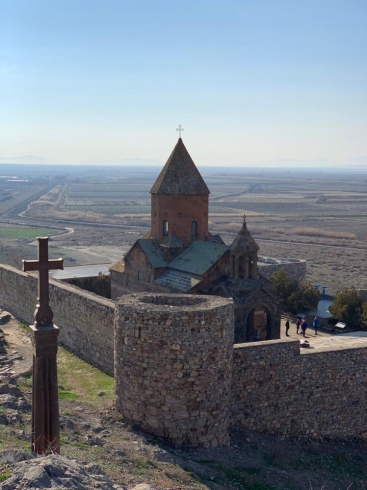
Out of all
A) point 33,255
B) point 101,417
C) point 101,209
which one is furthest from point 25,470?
point 101,209

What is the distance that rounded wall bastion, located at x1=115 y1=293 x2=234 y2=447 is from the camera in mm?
9656

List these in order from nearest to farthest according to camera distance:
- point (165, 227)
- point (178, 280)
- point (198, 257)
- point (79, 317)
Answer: point (79, 317), point (178, 280), point (198, 257), point (165, 227)

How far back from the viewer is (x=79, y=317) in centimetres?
1490

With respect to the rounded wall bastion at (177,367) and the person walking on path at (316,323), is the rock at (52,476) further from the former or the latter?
the person walking on path at (316,323)

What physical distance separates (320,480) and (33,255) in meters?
36.1

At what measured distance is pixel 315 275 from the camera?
38719 millimetres

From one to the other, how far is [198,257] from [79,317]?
612 cm

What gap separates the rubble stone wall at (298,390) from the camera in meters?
11.1

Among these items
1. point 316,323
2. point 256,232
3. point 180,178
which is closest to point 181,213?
point 180,178

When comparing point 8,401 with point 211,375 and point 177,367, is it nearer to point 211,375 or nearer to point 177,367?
point 177,367

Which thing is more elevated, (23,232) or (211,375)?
(211,375)

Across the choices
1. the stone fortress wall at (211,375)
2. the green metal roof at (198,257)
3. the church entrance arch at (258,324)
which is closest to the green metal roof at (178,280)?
the green metal roof at (198,257)

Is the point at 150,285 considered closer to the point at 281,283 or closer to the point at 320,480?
the point at 281,283

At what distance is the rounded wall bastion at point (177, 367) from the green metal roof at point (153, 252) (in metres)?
10.3
